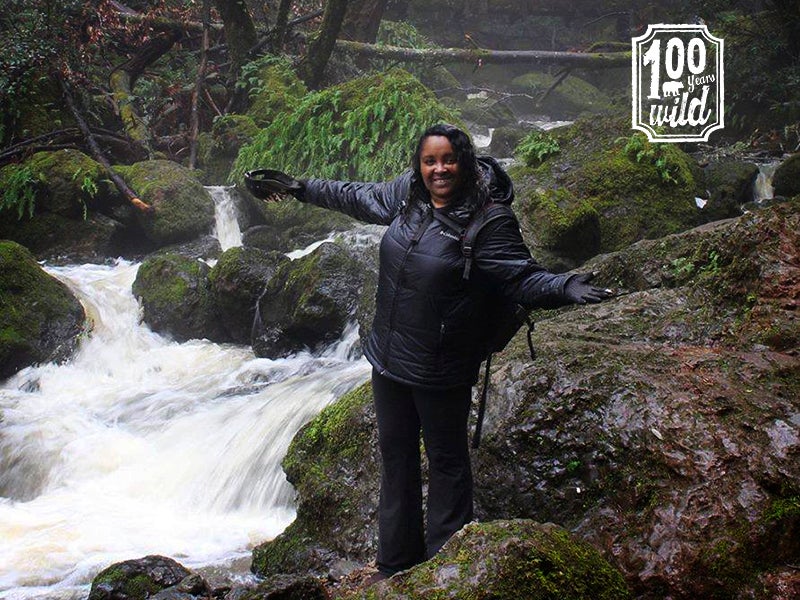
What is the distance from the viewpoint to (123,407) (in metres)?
8.39

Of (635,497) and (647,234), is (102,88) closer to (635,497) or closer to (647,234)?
(647,234)

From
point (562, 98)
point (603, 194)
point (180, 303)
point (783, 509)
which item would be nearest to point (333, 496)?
point (783, 509)

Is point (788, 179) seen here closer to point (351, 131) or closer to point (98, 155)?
point (351, 131)

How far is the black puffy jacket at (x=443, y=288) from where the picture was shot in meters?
3.07

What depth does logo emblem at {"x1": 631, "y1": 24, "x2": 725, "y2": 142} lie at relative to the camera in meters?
13.8

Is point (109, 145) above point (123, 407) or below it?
above

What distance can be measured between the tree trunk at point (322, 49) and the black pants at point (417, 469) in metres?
13.1

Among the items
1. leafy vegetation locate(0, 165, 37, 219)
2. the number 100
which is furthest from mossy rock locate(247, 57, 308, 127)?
the number 100

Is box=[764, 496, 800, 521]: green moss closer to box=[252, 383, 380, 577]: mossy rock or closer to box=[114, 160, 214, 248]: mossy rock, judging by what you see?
→ box=[252, 383, 380, 577]: mossy rock

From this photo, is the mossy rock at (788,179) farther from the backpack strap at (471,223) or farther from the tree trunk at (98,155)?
the tree trunk at (98,155)

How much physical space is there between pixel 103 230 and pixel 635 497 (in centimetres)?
1076

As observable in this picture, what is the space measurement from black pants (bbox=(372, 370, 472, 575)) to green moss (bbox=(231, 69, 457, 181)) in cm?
944

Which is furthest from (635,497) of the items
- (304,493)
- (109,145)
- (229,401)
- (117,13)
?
(117,13)

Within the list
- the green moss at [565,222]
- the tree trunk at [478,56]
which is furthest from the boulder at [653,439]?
the tree trunk at [478,56]
